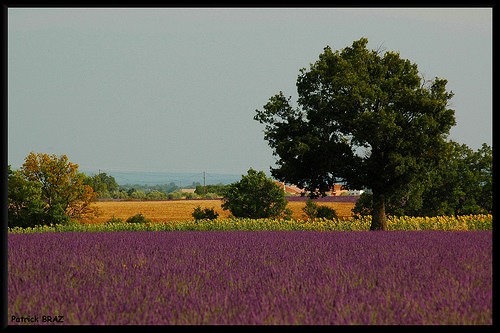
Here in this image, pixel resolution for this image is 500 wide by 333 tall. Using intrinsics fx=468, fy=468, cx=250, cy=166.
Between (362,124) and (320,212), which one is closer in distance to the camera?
(362,124)

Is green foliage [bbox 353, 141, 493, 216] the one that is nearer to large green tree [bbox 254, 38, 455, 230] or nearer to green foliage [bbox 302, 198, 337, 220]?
green foliage [bbox 302, 198, 337, 220]

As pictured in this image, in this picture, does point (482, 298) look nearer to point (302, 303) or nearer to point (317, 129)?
point (302, 303)

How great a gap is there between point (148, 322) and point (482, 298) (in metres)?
2.88

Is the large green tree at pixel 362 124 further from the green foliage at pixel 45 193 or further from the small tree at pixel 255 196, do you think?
the green foliage at pixel 45 193

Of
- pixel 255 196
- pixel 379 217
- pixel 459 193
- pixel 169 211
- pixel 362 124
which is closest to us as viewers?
pixel 362 124

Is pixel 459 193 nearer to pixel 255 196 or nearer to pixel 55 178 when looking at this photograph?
pixel 255 196

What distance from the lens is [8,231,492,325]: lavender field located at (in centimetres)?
377

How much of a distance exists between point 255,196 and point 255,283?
A: 59.6ft

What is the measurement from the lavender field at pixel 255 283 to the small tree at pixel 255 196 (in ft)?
49.8

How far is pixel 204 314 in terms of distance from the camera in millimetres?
3701

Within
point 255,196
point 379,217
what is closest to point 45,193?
point 255,196

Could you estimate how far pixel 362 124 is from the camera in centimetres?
1364

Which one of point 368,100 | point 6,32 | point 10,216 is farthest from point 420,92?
point 10,216

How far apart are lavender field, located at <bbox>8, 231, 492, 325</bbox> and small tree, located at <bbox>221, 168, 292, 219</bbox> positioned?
15182 millimetres
